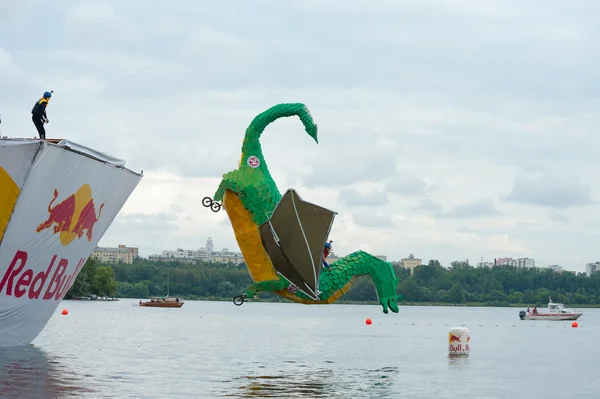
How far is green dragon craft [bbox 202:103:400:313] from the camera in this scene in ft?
71.5

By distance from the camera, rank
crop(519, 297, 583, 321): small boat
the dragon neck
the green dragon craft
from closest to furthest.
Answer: the green dragon craft, the dragon neck, crop(519, 297, 583, 321): small boat

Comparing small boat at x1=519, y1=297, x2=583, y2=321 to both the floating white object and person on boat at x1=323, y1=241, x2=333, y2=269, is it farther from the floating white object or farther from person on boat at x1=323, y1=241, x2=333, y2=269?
person on boat at x1=323, y1=241, x2=333, y2=269

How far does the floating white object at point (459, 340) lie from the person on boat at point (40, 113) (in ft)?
70.1

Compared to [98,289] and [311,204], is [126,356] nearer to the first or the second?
[311,204]

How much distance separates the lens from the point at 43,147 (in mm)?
26047

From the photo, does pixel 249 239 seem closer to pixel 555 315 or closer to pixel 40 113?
pixel 40 113

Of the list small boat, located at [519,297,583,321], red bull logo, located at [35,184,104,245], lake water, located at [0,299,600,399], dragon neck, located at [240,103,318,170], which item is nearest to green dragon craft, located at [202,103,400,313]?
dragon neck, located at [240,103,318,170]

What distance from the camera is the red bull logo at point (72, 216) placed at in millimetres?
27484

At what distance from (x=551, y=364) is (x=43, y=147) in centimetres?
2721

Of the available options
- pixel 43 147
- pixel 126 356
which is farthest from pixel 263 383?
pixel 126 356

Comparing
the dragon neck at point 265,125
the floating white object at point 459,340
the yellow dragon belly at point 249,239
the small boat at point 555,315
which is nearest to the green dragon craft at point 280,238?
the yellow dragon belly at point 249,239

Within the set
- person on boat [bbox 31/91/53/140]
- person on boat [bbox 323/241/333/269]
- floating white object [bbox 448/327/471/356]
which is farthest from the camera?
floating white object [bbox 448/327/471/356]

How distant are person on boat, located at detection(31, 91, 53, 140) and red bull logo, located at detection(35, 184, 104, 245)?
1989 mm

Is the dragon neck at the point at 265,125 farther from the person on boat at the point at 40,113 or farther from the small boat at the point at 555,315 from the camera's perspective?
the small boat at the point at 555,315
